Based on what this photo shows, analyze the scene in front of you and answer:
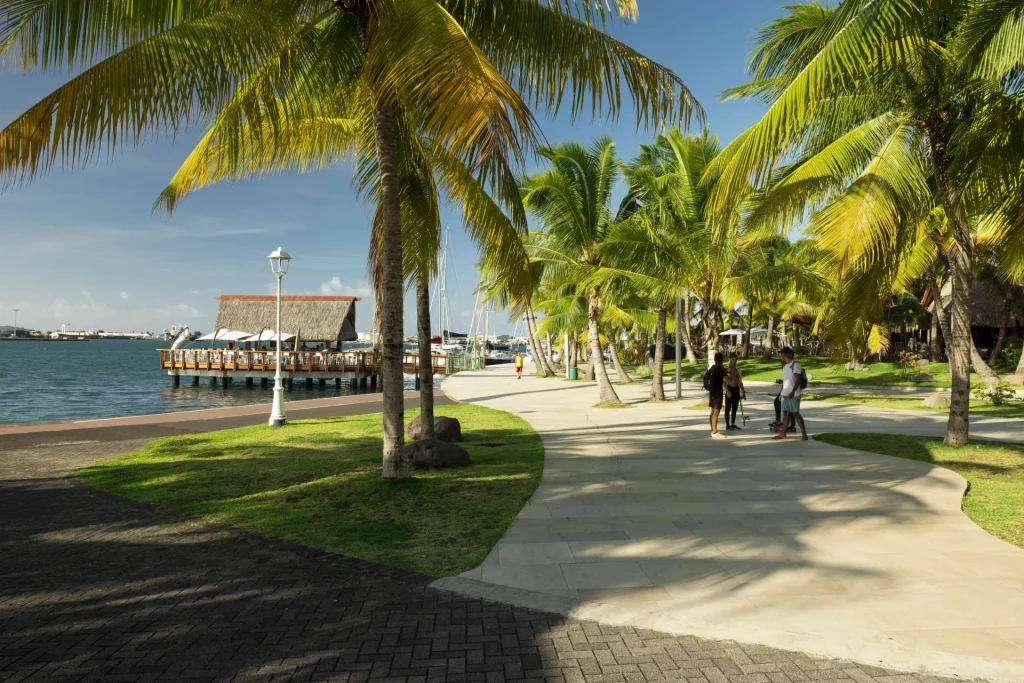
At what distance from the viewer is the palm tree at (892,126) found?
6.72 metres

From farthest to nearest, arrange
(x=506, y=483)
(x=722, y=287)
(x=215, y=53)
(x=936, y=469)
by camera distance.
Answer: (x=722, y=287), (x=936, y=469), (x=506, y=483), (x=215, y=53)

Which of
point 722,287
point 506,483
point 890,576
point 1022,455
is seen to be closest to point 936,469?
point 1022,455

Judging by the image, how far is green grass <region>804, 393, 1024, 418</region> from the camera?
49.9ft

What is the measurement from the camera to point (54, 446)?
10609mm

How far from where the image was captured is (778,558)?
16.2 feet

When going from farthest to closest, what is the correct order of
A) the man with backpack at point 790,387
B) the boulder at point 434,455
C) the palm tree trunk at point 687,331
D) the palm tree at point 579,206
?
the palm tree trunk at point 687,331 → the palm tree at point 579,206 → the man with backpack at point 790,387 → the boulder at point 434,455

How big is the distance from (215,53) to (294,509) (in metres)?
4.64

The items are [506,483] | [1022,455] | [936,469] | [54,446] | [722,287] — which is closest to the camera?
[506,483]

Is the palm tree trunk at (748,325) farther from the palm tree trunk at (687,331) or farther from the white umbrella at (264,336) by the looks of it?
the white umbrella at (264,336)

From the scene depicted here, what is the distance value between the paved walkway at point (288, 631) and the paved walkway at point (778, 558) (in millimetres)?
272

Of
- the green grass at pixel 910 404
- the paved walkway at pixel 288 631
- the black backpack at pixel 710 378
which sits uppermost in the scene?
the black backpack at pixel 710 378

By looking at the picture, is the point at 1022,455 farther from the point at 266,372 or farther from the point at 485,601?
the point at 266,372

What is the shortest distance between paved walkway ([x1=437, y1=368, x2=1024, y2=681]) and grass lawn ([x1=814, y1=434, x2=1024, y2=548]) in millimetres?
218

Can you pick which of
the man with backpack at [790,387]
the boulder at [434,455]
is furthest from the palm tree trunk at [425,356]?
the man with backpack at [790,387]
